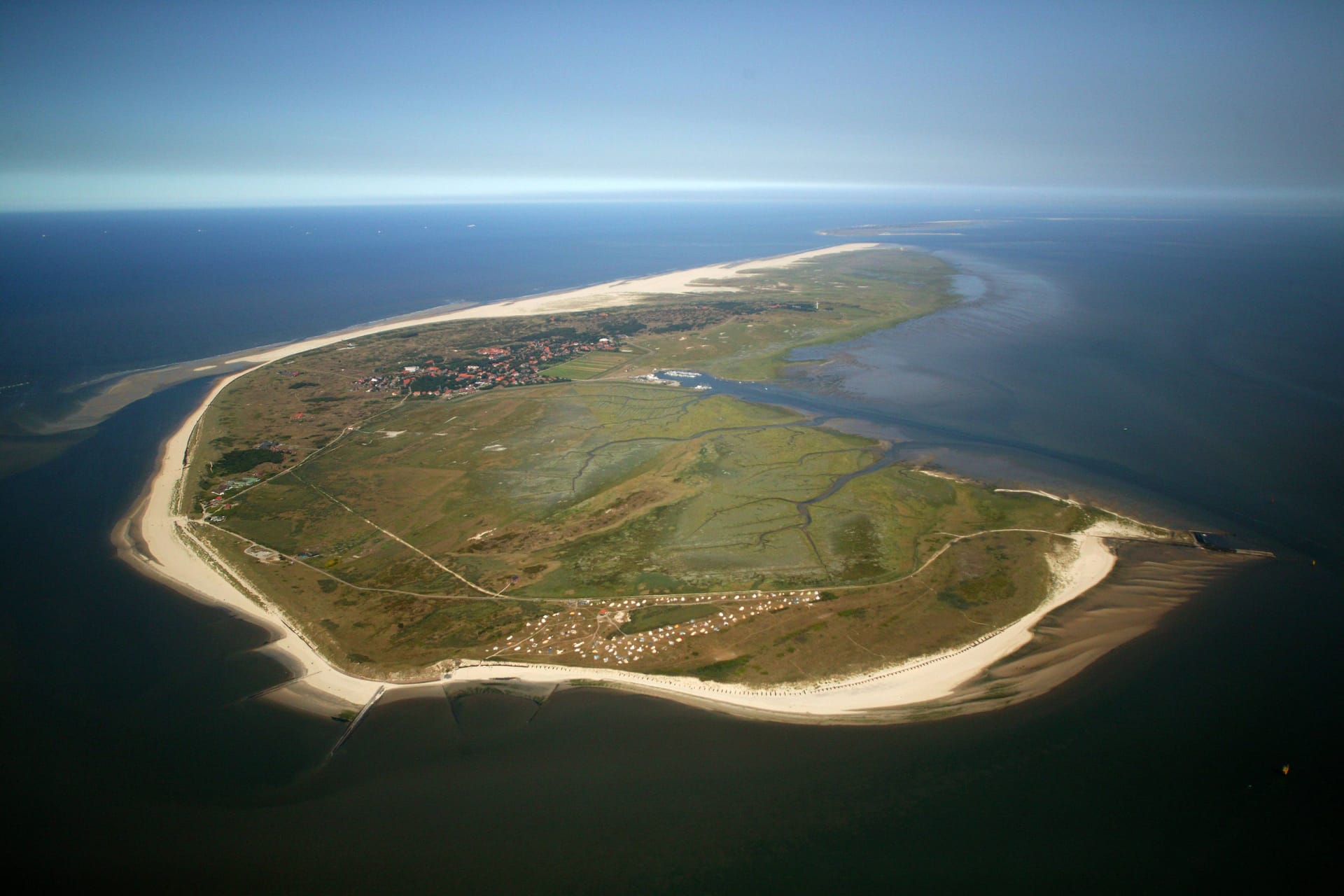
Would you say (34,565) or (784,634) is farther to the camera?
(34,565)

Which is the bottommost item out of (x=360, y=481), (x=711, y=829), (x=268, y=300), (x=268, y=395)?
(x=711, y=829)

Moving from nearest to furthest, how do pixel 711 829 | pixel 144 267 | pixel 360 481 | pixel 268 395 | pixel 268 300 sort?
pixel 711 829 → pixel 360 481 → pixel 268 395 → pixel 268 300 → pixel 144 267

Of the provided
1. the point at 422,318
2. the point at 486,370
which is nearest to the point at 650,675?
the point at 486,370

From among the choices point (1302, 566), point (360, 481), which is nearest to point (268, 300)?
point (360, 481)

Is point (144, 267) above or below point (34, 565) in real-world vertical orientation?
above

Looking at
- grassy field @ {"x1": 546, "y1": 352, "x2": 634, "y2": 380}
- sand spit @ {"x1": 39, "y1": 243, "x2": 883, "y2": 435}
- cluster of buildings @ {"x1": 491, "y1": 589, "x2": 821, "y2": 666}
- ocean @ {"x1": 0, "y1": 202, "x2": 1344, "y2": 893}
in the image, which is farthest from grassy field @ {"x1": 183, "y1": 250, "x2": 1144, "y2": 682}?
sand spit @ {"x1": 39, "y1": 243, "x2": 883, "y2": 435}

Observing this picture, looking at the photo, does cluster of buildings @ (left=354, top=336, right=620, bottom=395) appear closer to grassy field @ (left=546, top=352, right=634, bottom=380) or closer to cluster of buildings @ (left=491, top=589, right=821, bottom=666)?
grassy field @ (left=546, top=352, right=634, bottom=380)

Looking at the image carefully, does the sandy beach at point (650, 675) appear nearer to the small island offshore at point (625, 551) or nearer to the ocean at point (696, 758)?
the small island offshore at point (625, 551)

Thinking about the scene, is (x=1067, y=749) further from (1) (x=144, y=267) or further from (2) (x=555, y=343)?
(1) (x=144, y=267)
